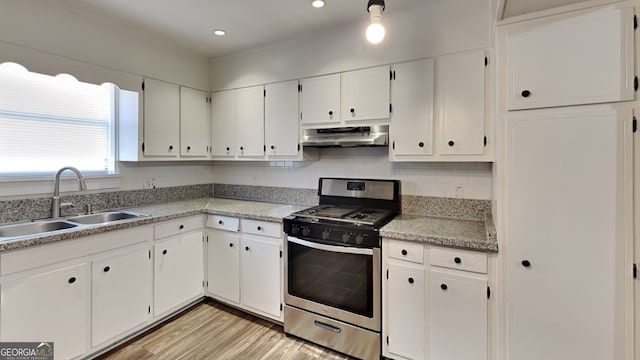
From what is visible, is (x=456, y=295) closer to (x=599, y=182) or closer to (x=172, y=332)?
(x=599, y=182)

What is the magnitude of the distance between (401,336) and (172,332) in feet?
6.18

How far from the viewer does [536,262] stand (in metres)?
1.60

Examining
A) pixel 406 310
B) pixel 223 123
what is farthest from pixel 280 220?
pixel 223 123

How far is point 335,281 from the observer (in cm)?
225

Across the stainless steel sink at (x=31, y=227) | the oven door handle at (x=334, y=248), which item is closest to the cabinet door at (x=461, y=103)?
the oven door handle at (x=334, y=248)

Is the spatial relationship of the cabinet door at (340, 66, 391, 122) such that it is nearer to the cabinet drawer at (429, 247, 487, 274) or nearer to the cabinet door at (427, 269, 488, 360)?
the cabinet drawer at (429, 247, 487, 274)

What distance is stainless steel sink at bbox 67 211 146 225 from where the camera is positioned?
2457 mm

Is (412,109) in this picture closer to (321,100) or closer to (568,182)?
(321,100)

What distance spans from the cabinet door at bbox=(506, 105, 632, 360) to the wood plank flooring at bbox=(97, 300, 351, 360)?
134cm

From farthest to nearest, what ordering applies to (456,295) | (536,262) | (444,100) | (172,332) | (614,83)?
(172,332)
(444,100)
(456,295)
(536,262)
(614,83)

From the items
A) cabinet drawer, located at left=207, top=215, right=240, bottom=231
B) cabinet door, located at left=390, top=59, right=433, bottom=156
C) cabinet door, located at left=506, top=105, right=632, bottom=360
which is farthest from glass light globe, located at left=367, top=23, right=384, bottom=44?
cabinet drawer, located at left=207, top=215, right=240, bottom=231

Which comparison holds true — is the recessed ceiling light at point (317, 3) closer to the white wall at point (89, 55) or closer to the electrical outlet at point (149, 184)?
the white wall at point (89, 55)

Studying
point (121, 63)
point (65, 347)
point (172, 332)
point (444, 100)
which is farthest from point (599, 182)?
point (121, 63)

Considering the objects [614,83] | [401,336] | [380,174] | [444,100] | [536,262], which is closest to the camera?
[614,83]
